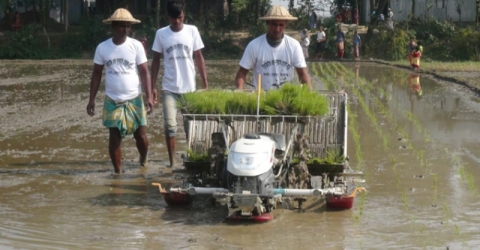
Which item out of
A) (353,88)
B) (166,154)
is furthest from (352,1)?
(166,154)

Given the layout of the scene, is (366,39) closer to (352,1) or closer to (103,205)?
(352,1)

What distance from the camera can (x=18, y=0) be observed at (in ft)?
130

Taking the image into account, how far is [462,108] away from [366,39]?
1937cm

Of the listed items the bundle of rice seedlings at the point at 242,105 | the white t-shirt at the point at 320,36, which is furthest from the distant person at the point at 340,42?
the bundle of rice seedlings at the point at 242,105

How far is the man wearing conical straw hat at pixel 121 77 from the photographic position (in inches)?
322

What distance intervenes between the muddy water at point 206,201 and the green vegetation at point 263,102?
2.77 ft

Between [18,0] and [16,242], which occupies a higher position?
[18,0]

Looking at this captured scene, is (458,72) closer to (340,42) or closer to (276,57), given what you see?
(340,42)

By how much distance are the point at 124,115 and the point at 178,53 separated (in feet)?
2.73

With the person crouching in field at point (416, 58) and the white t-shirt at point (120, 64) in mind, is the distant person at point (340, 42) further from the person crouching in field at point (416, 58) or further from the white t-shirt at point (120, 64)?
the white t-shirt at point (120, 64)

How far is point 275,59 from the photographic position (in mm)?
7652

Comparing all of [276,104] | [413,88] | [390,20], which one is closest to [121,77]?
[276,104]

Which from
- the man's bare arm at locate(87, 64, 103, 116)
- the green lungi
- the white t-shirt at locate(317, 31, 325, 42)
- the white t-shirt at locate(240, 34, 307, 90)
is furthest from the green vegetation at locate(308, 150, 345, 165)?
the white t-shirt at locate(317, 31, 325, 42)

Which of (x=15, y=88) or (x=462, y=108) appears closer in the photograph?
(x=462, y=108)
